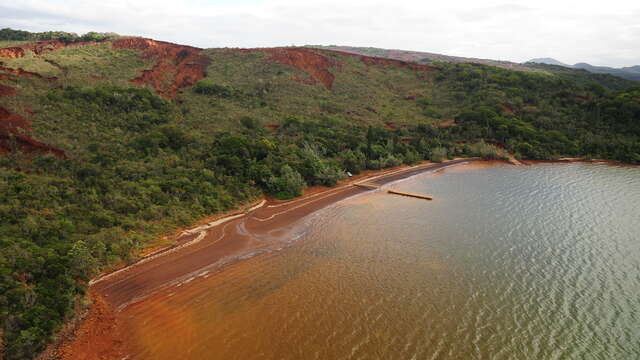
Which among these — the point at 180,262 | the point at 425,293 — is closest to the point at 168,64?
the point at 180,262

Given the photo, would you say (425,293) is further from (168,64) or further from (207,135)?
(168,64)

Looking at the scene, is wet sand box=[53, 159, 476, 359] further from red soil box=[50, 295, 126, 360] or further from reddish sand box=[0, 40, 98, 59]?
reddish sand box=[0, 40, 98, 59]

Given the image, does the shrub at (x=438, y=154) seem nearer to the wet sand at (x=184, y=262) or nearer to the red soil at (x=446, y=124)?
the red soil at (x=446, y=124)

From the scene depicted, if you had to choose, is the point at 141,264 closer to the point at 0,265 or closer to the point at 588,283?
the point at 0,265

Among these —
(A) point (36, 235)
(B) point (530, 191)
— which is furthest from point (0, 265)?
(B) point (530, 191)

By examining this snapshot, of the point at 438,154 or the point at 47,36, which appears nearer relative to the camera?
the point at 438,154

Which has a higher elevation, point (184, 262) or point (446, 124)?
point (446, 124)
